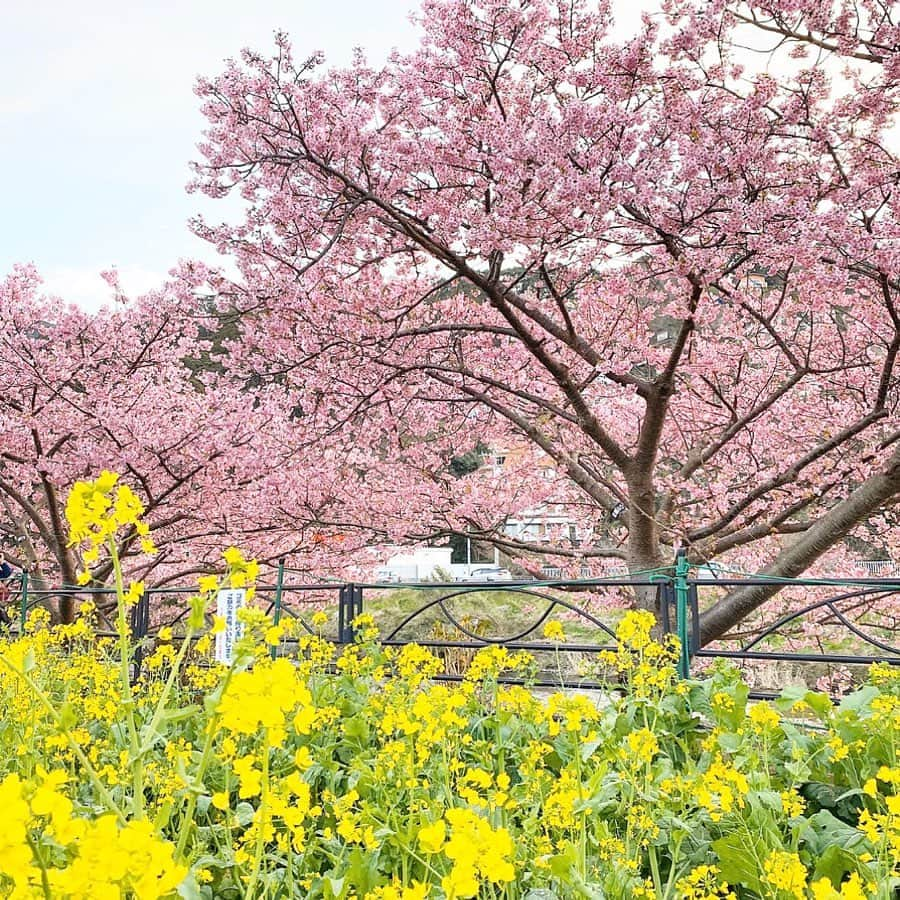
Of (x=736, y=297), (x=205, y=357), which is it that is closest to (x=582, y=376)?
(x=736, y=297)

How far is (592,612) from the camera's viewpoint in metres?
8.30

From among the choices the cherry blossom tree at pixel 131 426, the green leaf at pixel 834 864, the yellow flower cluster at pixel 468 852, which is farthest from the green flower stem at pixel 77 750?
the cherry blossom tree at pixel 131 426

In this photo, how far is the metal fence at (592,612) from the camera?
3.84 m

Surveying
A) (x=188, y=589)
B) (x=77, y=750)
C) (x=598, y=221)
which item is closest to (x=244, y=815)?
(x=77, y=750)

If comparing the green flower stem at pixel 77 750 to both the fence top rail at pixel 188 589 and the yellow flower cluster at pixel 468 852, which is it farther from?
the fence top rail at pixel 188 589

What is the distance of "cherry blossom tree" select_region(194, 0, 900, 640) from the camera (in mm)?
4250

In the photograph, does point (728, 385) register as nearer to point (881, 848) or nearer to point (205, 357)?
point (881, 848)

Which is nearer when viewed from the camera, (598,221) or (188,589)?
(598,221)

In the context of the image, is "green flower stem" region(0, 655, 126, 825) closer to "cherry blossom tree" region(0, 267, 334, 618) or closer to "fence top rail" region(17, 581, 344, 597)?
"fence top rail" region(17, 581, 344, 597)

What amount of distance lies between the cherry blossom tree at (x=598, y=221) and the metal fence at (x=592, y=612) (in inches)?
35.7

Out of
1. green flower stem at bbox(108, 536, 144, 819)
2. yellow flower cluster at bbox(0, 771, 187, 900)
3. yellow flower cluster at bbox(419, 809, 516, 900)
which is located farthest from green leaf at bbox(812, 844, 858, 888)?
yellow flower cluster at bbox(0, 771, 187, 900)

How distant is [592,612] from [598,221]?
4.97 meters

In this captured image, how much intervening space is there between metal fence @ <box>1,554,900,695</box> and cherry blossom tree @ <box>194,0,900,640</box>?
0.91 metres

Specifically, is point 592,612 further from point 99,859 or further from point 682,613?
point 99,859
